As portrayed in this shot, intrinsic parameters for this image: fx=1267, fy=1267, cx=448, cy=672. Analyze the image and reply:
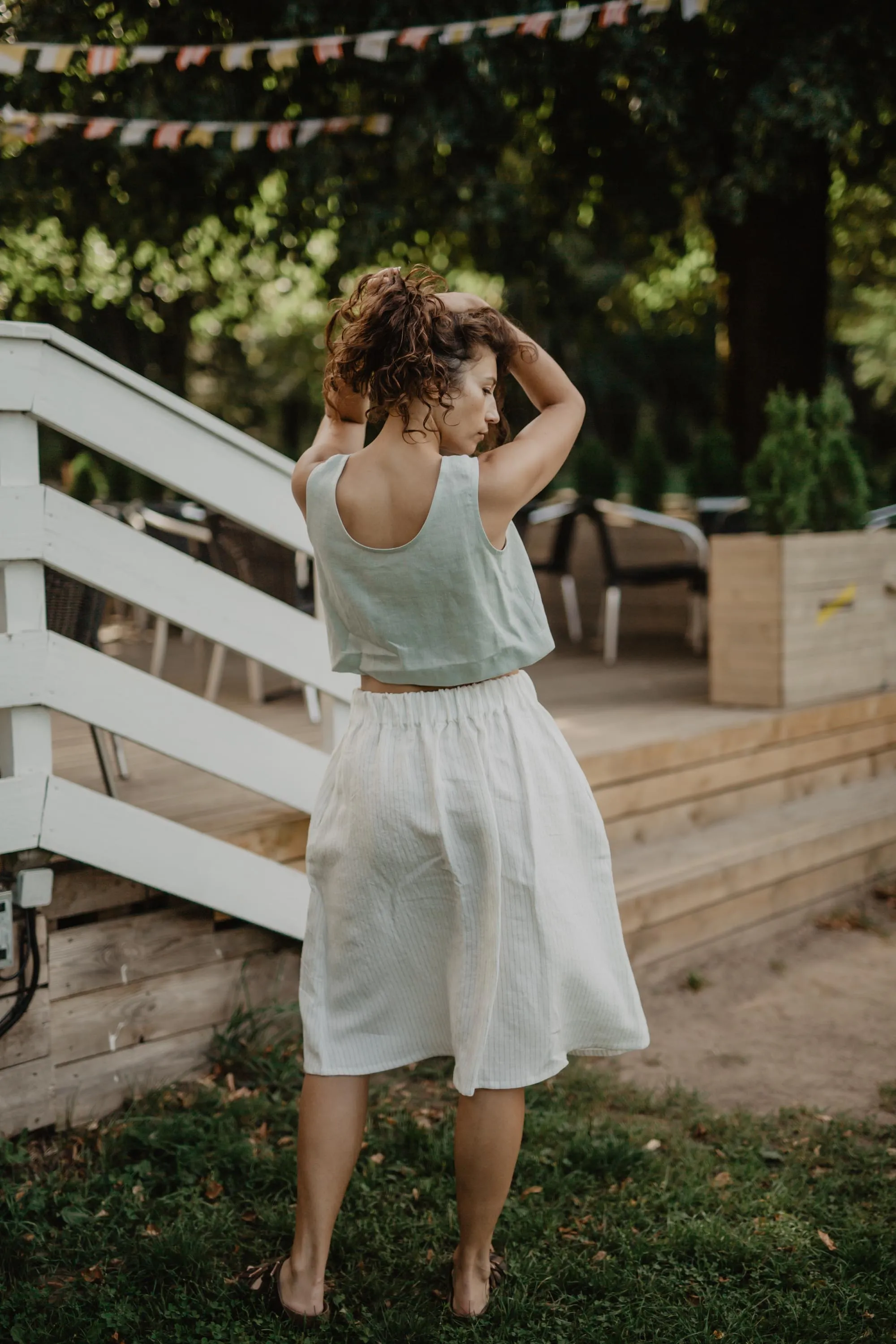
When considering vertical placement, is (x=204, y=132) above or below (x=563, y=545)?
above

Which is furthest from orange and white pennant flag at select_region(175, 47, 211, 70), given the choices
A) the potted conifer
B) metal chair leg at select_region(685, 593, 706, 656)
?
metal chair leg at select_region(685, 593, 706, 656)

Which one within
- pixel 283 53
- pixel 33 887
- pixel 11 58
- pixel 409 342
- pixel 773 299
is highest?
pixel 283 53

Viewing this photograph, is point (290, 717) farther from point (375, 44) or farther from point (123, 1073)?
point (375, 44)

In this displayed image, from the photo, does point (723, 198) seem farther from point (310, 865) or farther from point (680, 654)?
point (310, 865)

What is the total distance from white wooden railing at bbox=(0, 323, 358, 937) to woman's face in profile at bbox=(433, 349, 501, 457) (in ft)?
3.39

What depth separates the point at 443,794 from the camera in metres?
2.16

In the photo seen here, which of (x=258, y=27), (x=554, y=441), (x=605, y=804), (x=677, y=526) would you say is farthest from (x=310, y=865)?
(x=258, y=27)

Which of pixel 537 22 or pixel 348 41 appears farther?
pixel 348 41

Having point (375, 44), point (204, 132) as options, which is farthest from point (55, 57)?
point (375, 44)

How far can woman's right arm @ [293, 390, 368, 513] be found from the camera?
7.40 ft

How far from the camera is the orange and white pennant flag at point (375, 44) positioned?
5.30 metres

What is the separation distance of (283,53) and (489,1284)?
498 cm

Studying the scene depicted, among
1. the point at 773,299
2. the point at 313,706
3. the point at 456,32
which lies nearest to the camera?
the point at 313,706

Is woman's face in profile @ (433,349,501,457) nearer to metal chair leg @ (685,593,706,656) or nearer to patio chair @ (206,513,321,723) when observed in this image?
patio chair @ (206,513,321,723)
